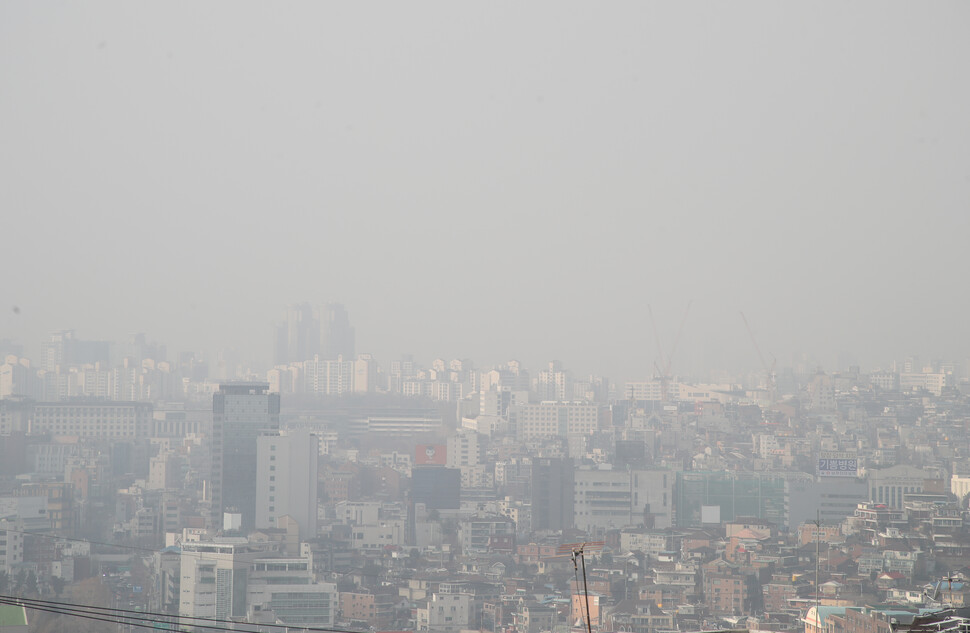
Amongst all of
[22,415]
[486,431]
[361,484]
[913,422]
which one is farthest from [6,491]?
[913,422]

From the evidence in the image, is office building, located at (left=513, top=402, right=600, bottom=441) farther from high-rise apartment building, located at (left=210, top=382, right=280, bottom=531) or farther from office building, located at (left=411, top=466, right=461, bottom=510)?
high-rise apartment building, located at (left=210, top=382, right=280, bottom=531)

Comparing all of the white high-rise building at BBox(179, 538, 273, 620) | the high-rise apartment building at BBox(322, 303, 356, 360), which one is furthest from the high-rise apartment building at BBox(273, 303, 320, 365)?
the white high-rise building at BBox(179, 538, 273, 620)

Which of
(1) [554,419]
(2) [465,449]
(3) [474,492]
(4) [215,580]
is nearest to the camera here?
(4) [215,580]

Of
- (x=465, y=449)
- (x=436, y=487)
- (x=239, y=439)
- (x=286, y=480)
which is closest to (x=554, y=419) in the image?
(x=465, y=449)

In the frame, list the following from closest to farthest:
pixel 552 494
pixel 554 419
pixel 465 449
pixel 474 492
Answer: pixel 552 494, pixel 474 492, pixel 465 449, pixel 554 419

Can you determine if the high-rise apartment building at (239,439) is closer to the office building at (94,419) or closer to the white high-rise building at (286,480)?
the white high-rise building at (286,480)

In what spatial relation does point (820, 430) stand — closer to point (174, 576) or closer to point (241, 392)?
point (241, 392)

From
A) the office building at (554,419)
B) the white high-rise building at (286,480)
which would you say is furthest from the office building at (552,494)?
the white high-rise building at (286,480)

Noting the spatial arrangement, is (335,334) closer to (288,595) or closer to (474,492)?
(474,492)
